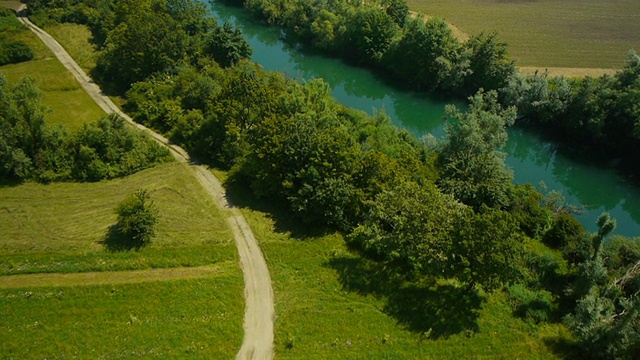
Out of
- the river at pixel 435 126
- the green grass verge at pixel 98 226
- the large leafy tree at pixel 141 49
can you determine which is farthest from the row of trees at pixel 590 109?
the large leafy tree at pixel 141 49

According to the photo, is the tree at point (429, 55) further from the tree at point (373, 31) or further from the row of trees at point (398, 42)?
the tree at point (373, 31)

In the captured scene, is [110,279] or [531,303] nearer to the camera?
[531,303]

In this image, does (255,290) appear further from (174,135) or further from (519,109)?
(519,109)

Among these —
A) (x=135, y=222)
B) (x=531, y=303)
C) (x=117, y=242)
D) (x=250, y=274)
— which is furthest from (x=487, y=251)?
(x=117, y=242)

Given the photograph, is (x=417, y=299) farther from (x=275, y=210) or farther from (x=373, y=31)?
(x=373, y=31)

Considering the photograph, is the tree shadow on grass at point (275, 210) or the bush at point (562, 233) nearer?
the bush at point (562, 233)

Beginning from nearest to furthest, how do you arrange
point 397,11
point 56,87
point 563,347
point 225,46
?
point 563,347
point 56,87
point 225,46
point 397,11
